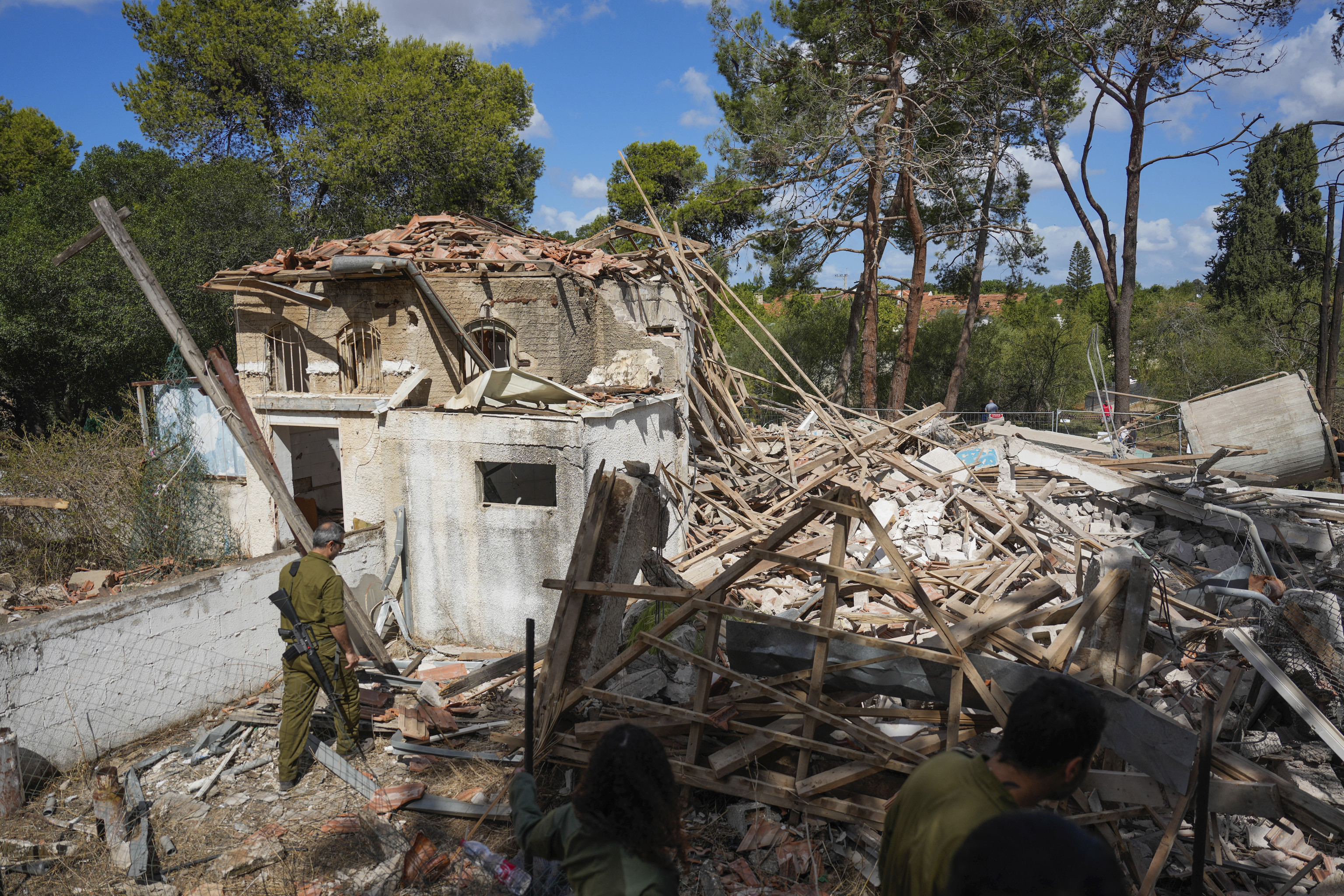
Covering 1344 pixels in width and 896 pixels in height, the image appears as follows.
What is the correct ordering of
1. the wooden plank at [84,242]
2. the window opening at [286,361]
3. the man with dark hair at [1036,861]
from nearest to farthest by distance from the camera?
the man with dark hair at [1036,861] → the wooden plank at [84,242] → the window opening at [286,361]

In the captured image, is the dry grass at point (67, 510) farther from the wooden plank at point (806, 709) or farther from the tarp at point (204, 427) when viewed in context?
the wooden plank at point (806, 709)

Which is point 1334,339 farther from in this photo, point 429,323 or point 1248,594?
point 429,323

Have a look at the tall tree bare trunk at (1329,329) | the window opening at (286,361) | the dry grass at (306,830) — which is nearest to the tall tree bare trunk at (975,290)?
the tall tree bare trunk at (1329,329)

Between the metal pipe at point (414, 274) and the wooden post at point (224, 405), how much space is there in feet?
7.61

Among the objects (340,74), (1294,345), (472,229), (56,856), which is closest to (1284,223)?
(1294,345)

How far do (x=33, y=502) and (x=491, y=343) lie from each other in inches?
234

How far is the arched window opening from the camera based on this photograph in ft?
36.4

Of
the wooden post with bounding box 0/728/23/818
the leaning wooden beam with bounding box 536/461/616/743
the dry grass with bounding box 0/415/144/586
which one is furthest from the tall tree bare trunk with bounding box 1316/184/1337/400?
the dry grass with bounding box 0/415/144/586

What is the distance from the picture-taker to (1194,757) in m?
3.64

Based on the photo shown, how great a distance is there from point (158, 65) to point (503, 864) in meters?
29.2

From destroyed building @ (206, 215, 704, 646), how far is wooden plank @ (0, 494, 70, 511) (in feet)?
9.31

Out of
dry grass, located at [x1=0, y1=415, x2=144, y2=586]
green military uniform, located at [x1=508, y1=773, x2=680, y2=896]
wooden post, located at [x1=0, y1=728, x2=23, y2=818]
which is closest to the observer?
green military uniform, located at [x1=508, y1=773, x2=680, y2=896]

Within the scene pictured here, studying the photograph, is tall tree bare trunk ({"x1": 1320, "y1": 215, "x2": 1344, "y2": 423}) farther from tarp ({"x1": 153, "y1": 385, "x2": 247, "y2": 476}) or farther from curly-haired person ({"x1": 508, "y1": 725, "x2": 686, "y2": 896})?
tarp ({"x1": 153, "y1": 385, "x2": 247, "y2": 476})

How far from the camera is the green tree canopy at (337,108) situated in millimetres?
21656
